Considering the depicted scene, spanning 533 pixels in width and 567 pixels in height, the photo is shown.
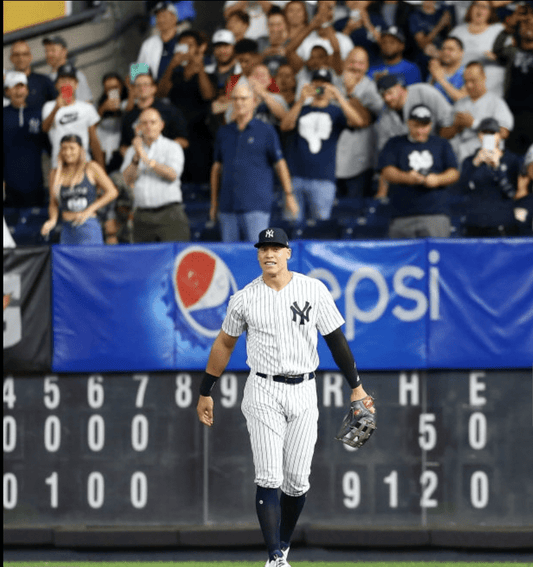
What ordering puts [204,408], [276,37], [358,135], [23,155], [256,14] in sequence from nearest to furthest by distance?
1. [204,408]
2. [358,135]
3. [23,155]
4. [276,37]
5. [256,14]

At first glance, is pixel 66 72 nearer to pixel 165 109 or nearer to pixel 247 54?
pixel 165 109

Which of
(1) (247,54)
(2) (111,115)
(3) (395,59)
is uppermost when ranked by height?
(1) (247,54)

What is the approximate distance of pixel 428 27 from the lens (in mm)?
13570

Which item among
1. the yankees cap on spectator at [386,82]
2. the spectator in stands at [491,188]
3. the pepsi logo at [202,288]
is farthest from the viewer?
the yankees cap on spectator at [386,82]

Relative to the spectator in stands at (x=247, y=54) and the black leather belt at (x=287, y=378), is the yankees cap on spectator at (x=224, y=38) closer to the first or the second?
the spectator in stands at (x=247, y=54)

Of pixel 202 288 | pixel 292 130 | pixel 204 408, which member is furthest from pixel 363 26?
pixel 204 408

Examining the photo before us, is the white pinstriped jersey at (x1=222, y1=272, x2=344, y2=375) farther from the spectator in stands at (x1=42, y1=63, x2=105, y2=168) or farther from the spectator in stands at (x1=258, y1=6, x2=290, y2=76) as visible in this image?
→ the spectator in stands at (x1=258, y1=6, x2=290, y2=76)

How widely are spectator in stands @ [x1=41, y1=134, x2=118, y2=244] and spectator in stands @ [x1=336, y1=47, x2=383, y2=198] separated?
2.63 meters

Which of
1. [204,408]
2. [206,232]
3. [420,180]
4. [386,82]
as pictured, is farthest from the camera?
[206,232]

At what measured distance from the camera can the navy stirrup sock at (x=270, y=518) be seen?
6907 millimetres

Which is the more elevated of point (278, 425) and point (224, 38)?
point (224, 38)

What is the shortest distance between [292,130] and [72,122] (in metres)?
2.59

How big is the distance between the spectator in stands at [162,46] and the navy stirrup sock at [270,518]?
775 cm

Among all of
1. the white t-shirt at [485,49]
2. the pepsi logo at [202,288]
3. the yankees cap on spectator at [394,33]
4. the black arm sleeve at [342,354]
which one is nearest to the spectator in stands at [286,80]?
the yankees cap on spectator at [394,33]
